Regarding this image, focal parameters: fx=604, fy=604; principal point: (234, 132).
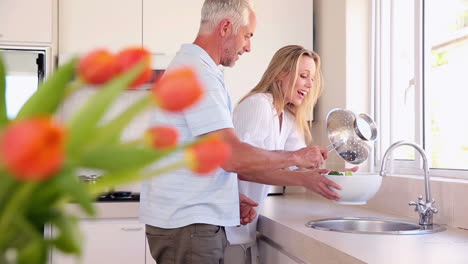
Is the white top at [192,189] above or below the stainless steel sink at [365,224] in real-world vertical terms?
above

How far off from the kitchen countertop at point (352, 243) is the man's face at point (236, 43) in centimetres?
56

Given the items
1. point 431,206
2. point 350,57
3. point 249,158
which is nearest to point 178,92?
point 249,158

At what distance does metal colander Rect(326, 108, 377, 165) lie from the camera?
217 centimetres

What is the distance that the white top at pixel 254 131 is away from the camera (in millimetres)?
2041

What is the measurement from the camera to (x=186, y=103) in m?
0.23

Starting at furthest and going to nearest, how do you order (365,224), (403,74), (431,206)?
(403,74), (365,224), (431,206)

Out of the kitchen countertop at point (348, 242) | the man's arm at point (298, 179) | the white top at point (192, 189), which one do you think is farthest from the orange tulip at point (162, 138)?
the man's arm at point (298, 179)

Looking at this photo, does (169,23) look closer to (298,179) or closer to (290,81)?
(290,81)

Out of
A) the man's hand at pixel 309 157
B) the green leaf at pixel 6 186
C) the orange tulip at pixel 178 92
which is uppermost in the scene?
the orange tulip at pixel 178 92

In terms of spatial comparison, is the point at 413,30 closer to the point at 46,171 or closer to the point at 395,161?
the point at 395,161

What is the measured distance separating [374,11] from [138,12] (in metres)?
1.22

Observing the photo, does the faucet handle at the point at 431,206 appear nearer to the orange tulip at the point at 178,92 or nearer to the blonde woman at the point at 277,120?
the blonde woman at the point at 277,120

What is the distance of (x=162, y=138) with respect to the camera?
9.7 inches

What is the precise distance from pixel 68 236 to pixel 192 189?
1353 millimetres
